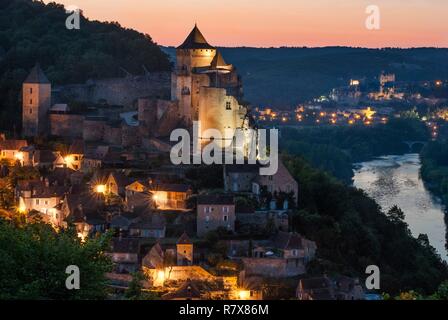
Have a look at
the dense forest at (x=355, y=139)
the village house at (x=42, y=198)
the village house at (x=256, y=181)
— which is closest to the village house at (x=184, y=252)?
the village house at (x=256, y=181)

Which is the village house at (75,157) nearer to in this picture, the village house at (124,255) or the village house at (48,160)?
the village house at (48,160)

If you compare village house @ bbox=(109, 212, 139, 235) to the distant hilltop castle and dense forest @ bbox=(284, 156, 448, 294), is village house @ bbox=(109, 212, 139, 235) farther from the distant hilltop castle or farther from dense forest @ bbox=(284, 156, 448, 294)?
the distant hilltop castle

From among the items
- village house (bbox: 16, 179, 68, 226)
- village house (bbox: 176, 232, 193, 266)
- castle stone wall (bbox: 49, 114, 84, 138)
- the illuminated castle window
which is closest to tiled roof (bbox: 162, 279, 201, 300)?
village house (bbox: 176, 232, 193, 266)

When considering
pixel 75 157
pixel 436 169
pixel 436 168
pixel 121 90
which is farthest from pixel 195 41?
pixel 436 168

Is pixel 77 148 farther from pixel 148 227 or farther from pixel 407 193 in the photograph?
pixel 407 193

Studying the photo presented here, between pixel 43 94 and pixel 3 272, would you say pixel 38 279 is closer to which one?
pixel 3 272

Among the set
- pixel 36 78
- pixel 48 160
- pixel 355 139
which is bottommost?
pixel 355 139
